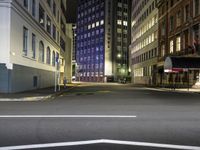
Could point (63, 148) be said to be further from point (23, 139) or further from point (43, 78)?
point (43, 78)

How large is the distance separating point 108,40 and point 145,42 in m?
58.8

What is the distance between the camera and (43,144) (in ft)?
26.1

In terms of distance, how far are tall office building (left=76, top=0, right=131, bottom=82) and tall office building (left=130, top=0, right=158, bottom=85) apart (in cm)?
3520

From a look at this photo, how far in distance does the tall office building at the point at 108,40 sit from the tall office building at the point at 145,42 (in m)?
35.2

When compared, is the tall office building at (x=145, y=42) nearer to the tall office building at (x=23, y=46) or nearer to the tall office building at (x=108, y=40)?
the tall office building at (x=108, y=40)

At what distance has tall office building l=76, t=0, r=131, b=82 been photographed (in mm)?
150375

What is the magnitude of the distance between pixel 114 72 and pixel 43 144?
143724 millimetres

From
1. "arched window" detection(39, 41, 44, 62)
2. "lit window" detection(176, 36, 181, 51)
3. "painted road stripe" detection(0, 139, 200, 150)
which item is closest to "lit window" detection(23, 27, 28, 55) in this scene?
"arched window" detection(39, 41, 44, 62)

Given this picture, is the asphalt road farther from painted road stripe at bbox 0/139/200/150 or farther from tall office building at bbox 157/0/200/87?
tall office building at bbox 157/0/200/87

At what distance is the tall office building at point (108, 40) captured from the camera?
150375mm

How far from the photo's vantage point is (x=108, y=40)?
150 metres

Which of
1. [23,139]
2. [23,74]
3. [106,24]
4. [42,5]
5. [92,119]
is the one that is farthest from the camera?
[106,24]

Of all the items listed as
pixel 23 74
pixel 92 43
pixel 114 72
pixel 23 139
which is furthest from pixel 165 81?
pixel 92 43

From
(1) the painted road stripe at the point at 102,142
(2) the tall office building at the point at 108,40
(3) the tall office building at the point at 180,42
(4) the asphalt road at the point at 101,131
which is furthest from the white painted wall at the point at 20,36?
(2) the tall office building at the point at 108,40
